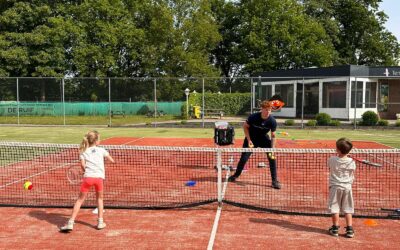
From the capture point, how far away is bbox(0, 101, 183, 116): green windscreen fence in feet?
95.5

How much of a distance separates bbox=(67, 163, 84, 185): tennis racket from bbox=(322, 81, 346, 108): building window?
77.8 feet

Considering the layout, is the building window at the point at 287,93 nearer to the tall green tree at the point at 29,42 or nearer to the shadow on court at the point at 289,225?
the tall green tree at the point at 29,42

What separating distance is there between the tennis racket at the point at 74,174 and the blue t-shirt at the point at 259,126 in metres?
4.05

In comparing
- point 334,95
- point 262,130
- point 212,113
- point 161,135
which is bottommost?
point 161,135

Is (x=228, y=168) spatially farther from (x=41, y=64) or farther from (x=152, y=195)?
(x=41, y=64)

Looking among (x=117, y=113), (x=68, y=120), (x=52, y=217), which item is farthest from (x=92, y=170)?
(x=117, y=113)

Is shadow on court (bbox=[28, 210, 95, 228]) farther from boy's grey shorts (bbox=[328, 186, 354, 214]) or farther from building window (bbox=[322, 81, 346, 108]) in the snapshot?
building window (bbox=[322, 81, 346, 108])

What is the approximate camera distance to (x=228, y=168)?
1051 centimetres

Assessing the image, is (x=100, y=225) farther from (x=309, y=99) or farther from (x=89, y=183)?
(x=309, y=99)

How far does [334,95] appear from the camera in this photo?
3130 centimetres

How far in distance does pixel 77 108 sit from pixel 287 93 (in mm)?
17120

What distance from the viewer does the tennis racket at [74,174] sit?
30.8 feet

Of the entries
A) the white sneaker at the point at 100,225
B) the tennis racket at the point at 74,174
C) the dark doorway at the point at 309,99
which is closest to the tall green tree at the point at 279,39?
the dark doorway at the point at 309,99

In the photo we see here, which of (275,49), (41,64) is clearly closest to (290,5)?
(275,49)
